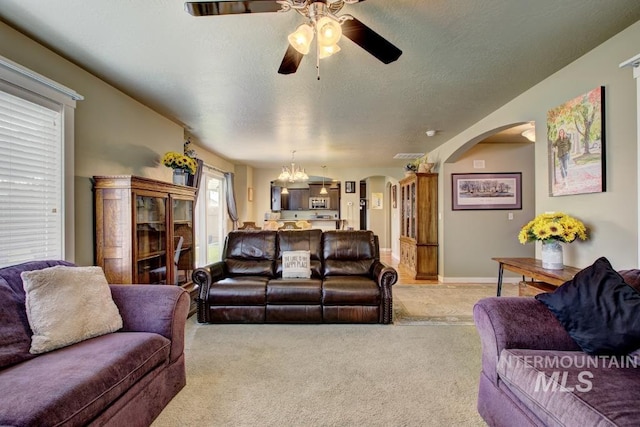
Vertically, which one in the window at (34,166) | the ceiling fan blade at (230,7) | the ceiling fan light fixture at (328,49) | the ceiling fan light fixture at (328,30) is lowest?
the window at (34,166)

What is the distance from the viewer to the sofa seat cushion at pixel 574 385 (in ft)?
3.66

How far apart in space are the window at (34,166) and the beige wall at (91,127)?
147mm

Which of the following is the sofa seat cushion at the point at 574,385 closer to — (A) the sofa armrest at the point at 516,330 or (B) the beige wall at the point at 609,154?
(A) the sofa armrest at the point at 516,330

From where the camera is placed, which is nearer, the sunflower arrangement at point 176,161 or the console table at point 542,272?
the console table at point 542,272

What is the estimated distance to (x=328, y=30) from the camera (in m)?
1.53

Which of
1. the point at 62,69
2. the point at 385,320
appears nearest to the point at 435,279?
the point at 385,320

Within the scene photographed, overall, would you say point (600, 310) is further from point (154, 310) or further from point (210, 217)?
point (210, 217)

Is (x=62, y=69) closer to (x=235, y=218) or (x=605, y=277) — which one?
(x=605, y=277)

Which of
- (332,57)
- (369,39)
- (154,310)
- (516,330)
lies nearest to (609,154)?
(516,330)

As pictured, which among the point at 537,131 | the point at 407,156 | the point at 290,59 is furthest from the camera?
the point at 407,156

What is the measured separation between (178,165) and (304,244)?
1846 mm

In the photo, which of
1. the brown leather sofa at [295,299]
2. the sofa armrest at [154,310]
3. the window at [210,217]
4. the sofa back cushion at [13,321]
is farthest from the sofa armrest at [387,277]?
the window at [210,217]

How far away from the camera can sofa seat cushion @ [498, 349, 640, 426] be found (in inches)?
43.9

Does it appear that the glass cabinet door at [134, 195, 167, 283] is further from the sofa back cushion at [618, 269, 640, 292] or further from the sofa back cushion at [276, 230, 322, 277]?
the sofa back cushion at [618, 269, 640, 292]
